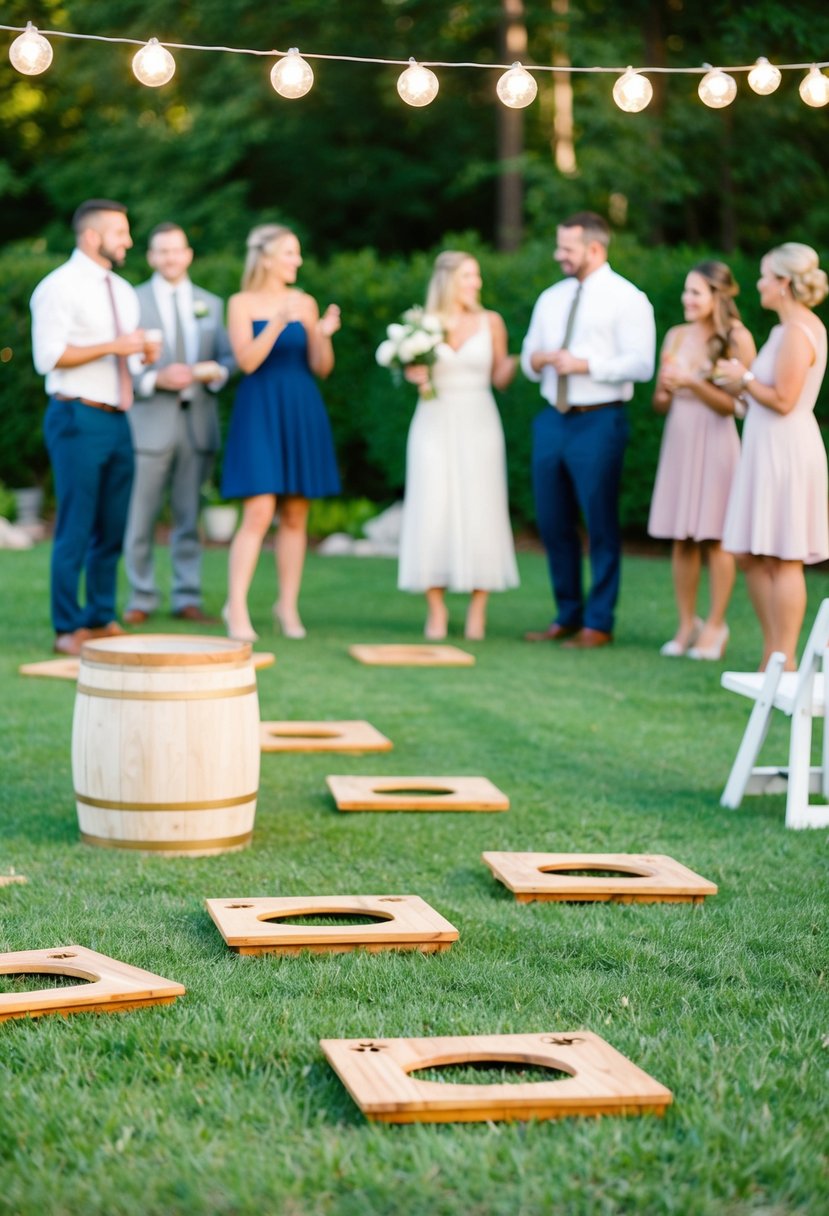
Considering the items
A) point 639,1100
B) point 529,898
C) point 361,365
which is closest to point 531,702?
point 529,898

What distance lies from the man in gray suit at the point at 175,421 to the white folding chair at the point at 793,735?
482 centimetres

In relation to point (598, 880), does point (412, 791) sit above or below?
below

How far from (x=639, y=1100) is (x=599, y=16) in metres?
20.1

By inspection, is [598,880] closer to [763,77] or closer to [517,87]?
[517,87]

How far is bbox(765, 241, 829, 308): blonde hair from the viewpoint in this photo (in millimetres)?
6680

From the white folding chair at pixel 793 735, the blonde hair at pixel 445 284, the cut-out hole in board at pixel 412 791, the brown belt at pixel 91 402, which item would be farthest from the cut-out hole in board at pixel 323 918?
the blonde hair at pixel 445 284

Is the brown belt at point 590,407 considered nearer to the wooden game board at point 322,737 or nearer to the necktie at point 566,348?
the necktie at point 566,348

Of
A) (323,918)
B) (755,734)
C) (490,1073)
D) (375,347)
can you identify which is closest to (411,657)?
(755,734)

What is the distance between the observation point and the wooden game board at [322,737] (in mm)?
6188

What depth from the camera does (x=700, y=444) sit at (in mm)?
8438

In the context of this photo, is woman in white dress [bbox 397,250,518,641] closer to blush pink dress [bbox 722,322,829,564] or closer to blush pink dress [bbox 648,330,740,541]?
blush pink dress [bbox 648,330,740,541]

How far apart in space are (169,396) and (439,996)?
6.79 metres

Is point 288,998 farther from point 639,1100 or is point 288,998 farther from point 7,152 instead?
point 7,152

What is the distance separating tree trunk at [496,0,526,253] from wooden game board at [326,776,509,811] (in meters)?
15.8
